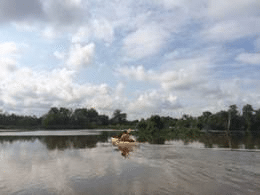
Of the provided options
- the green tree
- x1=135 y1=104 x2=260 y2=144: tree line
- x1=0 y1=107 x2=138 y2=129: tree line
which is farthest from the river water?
the green tree

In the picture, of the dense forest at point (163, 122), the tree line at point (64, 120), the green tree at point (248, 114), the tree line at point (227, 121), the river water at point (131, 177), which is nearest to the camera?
the river water at point (131, 177)

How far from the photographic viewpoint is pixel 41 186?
41.1ft

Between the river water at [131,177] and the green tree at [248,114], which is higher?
the green tree at [248,114]

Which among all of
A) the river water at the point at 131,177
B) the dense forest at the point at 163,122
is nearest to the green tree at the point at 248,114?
the dense forest at the point at 163,122

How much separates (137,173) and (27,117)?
150600 millimetres

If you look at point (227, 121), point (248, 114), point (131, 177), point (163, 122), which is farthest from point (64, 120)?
point (131, 177)

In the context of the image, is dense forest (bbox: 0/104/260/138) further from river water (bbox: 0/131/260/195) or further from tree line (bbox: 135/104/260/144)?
river water (bbox: 0/131/260/195)

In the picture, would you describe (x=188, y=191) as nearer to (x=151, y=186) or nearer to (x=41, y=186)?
(x=151, y=186)

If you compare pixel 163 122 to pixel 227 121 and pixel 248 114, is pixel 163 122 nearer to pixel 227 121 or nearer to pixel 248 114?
pixel 227 121

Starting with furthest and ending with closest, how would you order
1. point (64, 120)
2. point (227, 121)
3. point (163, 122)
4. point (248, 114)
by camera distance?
point (64, 120) < point (248, 114) < point (227, 121) < point (163, 122)

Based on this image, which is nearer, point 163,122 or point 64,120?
point 163,122

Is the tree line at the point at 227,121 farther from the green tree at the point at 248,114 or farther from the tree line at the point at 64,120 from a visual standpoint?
the tree line at the point at 64,120

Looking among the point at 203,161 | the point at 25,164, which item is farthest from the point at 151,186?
the point at 25,164

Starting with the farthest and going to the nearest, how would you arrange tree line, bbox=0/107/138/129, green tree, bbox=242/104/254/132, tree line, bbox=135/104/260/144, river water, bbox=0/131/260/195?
1. tree line, bbox=0/107/138/129
2. green tree, bbox=242/104/254/132
3. tree line, bbox=135/104/260/144
4. river water, bbox=0/131/260/195
